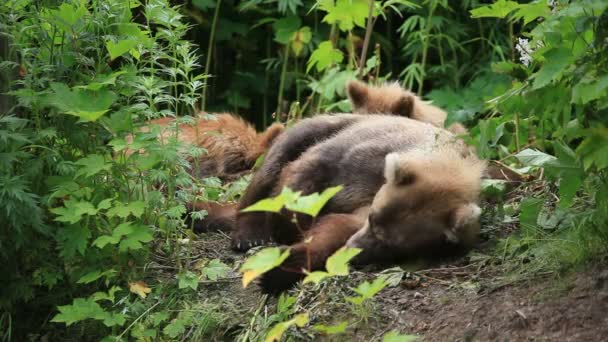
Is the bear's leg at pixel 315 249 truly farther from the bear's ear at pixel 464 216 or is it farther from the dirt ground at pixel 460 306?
the bear's ear at pixel 464 216

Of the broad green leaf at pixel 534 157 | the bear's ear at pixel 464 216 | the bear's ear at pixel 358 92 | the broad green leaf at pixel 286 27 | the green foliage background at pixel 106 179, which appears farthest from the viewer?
the broad green leaf at pixel 286 27

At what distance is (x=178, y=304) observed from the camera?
16.4ft

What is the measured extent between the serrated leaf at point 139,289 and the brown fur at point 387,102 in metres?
2.39

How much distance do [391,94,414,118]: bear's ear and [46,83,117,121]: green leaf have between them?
2.41m

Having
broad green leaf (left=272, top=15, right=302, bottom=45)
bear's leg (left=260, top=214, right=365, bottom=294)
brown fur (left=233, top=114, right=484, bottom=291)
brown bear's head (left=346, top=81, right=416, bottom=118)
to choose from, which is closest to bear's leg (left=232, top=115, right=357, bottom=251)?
brown fur (left=233, top=114, right=484, bottom=291)

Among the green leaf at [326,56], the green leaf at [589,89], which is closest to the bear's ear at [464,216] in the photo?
the green leaf at [589,89]

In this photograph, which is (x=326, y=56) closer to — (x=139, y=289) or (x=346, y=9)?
(x=346, y=9)

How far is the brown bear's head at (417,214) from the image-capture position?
15.8 feet

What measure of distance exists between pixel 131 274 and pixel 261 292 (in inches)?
27.3

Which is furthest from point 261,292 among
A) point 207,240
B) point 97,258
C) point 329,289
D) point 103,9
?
point 103,9

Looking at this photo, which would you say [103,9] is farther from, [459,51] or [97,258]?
[459,51]

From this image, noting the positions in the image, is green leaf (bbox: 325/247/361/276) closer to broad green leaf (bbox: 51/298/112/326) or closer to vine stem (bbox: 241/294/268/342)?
vine stem (bbox: 241/294/268/342)

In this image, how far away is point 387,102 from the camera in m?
6.73

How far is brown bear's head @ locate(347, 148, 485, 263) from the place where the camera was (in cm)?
482
